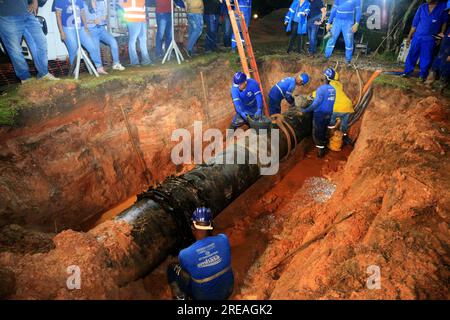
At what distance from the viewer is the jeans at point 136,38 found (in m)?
7.29

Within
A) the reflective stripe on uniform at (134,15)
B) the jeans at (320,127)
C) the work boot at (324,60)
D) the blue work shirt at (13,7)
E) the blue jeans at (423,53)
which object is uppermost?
the blue work shirt at (13,7)

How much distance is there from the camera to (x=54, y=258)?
2932 mm

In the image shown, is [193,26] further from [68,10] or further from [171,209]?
[171,209]

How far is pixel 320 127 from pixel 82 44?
225 inches

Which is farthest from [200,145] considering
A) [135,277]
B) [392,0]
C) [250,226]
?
[392,0]

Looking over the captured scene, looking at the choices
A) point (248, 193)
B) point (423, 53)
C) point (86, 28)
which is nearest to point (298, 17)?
point (423, 53)

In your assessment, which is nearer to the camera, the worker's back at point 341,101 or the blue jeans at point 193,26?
the worker's back at point 341,101

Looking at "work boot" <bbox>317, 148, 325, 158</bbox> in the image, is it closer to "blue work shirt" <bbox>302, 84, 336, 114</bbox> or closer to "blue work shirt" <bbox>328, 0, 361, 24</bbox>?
"blue work shirt" <bbox>302, 84, 336, 114</bbox>

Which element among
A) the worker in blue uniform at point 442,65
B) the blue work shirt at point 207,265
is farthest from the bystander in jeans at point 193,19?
the blue work shirt at point 207,265

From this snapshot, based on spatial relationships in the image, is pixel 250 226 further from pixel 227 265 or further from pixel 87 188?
pixel 87 188

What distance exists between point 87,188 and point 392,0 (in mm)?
10828

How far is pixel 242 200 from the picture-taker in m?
5.46

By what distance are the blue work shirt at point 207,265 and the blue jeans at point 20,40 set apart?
17.8 ft

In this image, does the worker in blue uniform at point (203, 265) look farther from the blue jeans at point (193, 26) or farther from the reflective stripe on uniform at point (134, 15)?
the blue jeans at point (193, 26)
